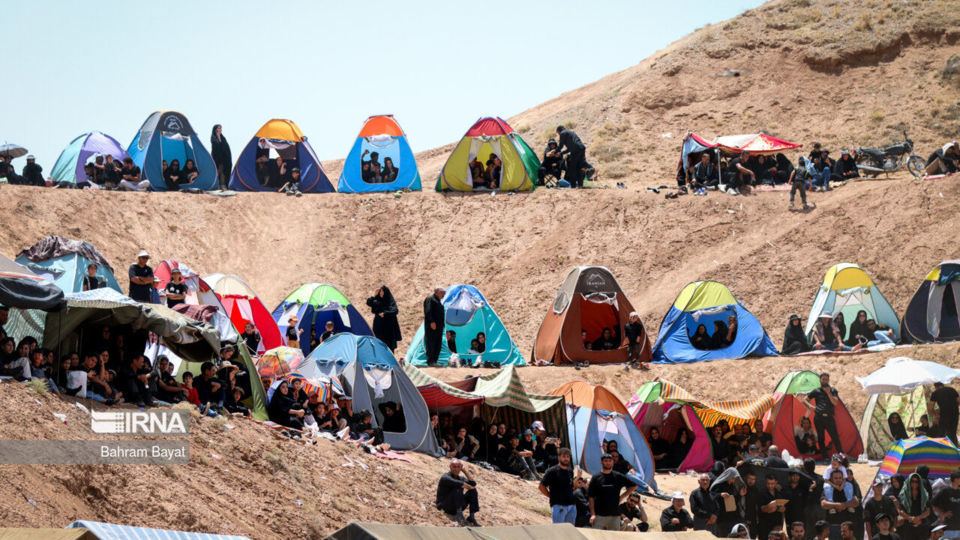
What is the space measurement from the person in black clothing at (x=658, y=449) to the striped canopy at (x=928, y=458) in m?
4.64

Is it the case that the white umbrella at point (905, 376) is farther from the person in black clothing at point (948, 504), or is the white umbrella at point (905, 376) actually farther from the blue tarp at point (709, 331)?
the person in black clothing at point (948, 504)

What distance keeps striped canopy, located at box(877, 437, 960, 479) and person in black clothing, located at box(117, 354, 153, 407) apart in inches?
382

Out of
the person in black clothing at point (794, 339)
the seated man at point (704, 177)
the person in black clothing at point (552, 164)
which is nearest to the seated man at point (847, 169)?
the seated man at point (704, 177)

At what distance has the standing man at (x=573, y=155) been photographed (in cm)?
3362

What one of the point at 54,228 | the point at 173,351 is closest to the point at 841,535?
the point at 173,351

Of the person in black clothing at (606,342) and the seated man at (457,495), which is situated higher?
the person in black clothing at (606,342)

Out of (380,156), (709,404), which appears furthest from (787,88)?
(709,404)

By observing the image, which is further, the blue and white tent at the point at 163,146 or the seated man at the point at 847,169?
the seated man at the point at 847,169

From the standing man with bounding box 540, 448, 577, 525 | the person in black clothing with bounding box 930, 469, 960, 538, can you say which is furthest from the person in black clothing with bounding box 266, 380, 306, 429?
the person in black clothing with bounding box 930, 469, 960, 538

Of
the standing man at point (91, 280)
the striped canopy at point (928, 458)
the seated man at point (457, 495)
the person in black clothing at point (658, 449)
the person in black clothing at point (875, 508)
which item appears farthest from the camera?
the person in black clothing at point (658, 449)

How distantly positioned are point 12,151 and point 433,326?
12237 millimetres

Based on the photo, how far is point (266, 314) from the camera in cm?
2555

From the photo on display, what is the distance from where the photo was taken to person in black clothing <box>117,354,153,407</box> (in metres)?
14.8

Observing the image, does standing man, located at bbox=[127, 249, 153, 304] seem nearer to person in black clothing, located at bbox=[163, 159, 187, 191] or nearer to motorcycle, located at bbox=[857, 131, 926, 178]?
person in black clothing, located at bbox=[163, 159, 187, 191]
